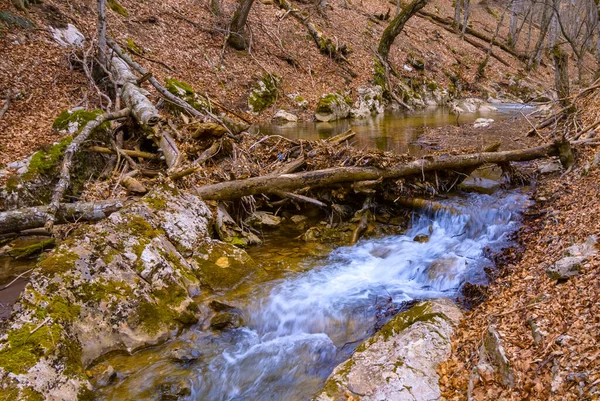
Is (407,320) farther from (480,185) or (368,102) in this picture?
(368,102)

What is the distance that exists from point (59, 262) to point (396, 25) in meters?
20.3

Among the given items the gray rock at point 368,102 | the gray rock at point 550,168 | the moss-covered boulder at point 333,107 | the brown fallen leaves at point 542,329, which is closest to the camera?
the brown fallen leaves at point 542,329

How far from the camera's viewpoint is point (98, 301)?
4.33m

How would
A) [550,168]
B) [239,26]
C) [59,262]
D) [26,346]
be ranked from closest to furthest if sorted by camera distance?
[26,346]
[59,262]
[550,168]
[239,26]

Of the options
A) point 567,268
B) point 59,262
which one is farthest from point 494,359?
point 59,262

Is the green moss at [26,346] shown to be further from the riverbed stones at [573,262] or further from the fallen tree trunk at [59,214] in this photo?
the riverbed stones at [573,262]

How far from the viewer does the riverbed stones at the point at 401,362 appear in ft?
11.3

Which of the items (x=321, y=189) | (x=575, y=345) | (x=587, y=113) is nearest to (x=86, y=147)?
(x=321, y=189)

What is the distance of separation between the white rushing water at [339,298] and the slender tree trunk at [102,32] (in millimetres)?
8417

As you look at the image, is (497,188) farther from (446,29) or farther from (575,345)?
(446,29)

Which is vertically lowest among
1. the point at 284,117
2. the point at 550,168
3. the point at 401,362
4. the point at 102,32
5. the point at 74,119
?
the point at 74,119

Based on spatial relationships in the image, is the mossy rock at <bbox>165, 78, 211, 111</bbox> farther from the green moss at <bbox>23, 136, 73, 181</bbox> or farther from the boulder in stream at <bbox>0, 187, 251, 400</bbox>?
the boulder in stream at <bbox>0, 187, 251, 400</bbox>

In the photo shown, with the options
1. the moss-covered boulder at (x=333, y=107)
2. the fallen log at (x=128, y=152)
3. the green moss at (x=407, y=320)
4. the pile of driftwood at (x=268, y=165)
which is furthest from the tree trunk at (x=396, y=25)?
the green moss at (x=407, y=320)

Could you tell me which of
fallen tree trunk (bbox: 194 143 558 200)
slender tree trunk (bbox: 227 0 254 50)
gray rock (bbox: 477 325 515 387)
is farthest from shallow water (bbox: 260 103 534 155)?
gray rock (bbox: 477 325 515 387)
